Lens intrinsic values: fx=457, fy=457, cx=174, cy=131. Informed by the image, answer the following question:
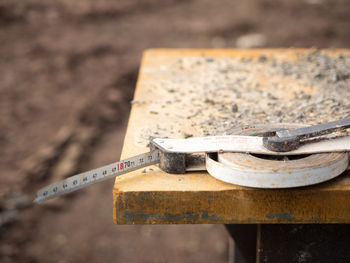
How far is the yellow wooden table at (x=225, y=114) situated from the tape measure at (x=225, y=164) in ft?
0.14

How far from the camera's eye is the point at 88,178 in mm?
1325

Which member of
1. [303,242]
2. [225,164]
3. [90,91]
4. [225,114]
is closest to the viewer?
[225,164]

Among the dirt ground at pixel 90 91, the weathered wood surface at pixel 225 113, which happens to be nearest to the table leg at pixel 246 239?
the weathered wood surface at pixel 225 113

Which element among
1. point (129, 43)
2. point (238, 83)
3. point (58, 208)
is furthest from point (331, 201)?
point (129, 43)

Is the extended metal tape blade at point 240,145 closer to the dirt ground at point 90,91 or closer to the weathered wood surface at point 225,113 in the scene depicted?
the weathered wood surface at point 225,113

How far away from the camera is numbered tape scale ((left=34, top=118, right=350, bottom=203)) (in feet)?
4.05

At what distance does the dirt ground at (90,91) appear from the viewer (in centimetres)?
346

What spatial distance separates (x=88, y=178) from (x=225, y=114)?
72 cm

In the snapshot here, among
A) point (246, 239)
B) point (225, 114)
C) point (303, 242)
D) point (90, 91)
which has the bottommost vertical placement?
point (90, 91)

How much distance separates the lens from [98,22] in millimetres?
6566

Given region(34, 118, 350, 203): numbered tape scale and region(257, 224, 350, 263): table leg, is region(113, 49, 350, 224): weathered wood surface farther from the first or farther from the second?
region(257, 224, 350, 263): table leg

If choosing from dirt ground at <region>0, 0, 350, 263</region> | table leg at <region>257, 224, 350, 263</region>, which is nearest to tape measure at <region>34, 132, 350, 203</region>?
table leg at <region>257, 224, 350, 263</region>

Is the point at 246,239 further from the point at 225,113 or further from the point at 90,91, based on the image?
the point at 90,91

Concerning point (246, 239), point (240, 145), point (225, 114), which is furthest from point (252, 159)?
point (246, 239)
